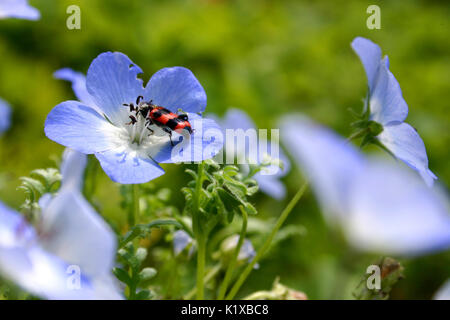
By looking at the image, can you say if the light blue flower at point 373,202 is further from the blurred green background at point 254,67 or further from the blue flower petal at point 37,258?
the blurred green background at point 254,67

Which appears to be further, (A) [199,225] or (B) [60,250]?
(A) [199,225]

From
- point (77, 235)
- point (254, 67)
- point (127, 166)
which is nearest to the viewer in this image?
point (77, 235)

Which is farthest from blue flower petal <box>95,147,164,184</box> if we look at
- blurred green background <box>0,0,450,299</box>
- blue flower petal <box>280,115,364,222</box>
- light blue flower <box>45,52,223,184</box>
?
blurred green background <box>0,0,450,299</box>

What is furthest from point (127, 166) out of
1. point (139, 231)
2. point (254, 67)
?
point (254, 67)

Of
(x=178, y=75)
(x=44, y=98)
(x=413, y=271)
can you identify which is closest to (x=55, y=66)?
(x=44, y=98)

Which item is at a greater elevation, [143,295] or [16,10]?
[16,10]

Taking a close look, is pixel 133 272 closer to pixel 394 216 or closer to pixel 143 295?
pixel 143 295

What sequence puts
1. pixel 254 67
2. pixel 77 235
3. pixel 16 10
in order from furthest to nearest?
1. pixel 254 67
2. pixel 16 10
3. pixel 77 235

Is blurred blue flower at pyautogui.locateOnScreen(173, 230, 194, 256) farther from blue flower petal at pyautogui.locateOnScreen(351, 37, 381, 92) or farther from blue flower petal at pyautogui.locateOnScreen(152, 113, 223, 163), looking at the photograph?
blue flower petal at pyautogui.locateOnScreen(351, 37, 381, 92)
